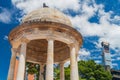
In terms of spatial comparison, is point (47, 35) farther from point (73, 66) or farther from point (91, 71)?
point (91, 71)

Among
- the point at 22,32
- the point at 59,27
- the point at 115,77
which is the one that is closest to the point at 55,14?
the point at 59,27

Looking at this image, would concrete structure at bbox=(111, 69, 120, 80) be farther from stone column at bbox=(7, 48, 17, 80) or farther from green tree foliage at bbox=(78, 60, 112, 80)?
stone column at bbox=(7, 48, 17, 80)

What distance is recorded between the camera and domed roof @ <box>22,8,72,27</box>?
1009 inches

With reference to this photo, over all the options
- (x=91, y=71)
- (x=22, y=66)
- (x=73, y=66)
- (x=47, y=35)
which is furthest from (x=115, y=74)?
(x=22, y=66)

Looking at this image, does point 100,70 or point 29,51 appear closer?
point 29,51

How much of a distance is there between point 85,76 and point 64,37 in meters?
24.1

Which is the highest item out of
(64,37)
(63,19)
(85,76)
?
(63,19)

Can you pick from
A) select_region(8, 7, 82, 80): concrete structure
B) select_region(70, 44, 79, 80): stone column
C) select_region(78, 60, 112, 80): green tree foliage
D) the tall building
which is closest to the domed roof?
select_region(8, 7, 82, 80): concrete structure

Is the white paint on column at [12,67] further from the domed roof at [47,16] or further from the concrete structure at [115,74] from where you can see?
the concrete structure at [115,74]

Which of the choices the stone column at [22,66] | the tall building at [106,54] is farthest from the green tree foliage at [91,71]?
the tall building at [106,54]

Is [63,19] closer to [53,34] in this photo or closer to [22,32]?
[53,34]

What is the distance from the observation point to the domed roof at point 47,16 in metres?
25.6

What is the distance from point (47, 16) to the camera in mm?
26203

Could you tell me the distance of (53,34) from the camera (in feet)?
79.8
